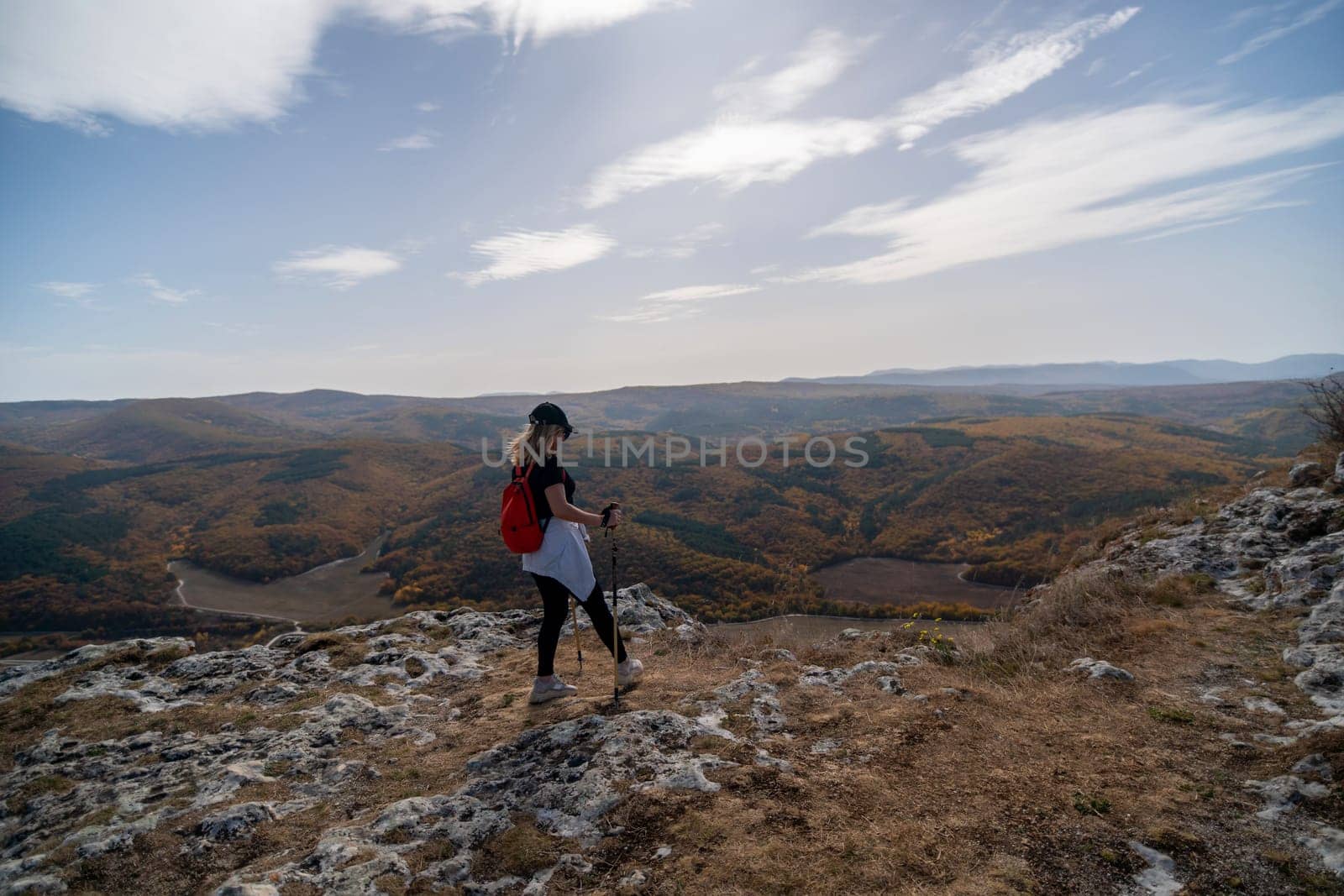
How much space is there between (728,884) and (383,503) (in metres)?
146

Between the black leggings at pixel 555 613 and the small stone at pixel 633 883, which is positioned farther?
the black leggings at pixel 555 613

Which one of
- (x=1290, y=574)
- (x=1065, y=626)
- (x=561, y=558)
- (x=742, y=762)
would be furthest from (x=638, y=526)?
(x=742, y=762)

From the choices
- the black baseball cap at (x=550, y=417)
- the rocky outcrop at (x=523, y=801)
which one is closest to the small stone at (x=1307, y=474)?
the rocky outcrop at (x=523, y=801)

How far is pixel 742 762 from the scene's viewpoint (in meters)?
4.71

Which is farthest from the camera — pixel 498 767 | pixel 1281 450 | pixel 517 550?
pixel 1281 450

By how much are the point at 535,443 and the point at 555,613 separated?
1797 millimetres

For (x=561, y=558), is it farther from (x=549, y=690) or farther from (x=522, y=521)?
(x=549, y=690)

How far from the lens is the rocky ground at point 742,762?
3.44 metres

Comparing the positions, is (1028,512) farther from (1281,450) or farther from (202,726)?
(202,726)

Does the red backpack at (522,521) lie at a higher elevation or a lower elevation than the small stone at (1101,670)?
higher

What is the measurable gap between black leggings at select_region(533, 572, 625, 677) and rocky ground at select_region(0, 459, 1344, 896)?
24.1 inches

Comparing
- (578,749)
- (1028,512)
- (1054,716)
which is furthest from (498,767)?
(1028,512)

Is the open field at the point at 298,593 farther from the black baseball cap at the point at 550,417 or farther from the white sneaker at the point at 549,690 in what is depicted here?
the black baseball cap at the point at 550,417

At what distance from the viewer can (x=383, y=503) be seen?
13212 centimetres
